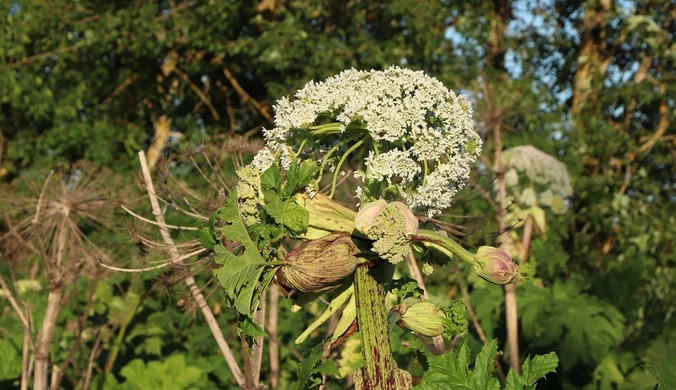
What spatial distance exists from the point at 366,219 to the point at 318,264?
19 centimetres

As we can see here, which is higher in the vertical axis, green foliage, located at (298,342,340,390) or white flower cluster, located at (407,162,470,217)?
white flower cluster, located at (407,162,470,217)

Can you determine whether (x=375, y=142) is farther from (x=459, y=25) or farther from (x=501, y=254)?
(x=459, y=25)

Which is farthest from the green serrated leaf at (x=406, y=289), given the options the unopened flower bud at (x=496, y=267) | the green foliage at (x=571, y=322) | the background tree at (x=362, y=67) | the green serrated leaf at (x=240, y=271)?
the background tree at (x=362, y=67)

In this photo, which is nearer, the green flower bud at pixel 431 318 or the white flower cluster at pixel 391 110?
the white flower cluster at pixel 391 110

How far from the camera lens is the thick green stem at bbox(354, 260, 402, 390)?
234cm

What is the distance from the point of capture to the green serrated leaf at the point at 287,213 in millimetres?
2287

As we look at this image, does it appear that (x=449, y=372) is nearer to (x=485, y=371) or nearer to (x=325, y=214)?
(x=485, y=371)

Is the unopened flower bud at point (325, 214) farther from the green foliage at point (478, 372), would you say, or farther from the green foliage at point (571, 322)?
the green foliage at point (571, 322)

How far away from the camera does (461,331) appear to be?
2.46 meters

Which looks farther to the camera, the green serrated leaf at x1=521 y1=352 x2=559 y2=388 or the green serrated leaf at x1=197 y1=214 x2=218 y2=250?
the green serrated leaf at x1=521 y1=352 x2=559 y2=388

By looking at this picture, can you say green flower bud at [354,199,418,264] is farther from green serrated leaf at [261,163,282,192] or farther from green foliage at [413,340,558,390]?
green foliage at [413,340,558,390]

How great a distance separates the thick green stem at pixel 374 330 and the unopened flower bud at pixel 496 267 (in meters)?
0.27

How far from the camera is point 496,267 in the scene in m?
2.26

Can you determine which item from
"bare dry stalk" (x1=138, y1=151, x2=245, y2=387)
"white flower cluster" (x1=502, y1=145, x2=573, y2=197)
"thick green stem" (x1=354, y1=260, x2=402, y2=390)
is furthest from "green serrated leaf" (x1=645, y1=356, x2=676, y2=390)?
→ "white flower cluster" (x1=502, y1=145, x2=573, y2=197)
